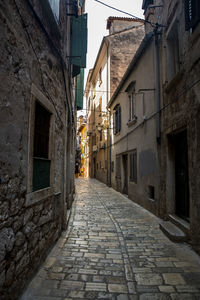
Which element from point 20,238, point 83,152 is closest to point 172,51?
point 20,238

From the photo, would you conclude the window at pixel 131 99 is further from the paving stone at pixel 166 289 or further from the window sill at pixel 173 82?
the paving stone at pixel 166 289

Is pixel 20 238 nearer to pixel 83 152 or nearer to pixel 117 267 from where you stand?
pixel 117 267

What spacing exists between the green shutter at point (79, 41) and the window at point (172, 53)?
2.72 metres

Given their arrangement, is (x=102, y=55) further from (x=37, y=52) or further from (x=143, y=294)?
(x=143, y=294)

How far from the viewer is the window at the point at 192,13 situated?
3.66 m

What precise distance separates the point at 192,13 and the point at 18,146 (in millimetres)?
4007

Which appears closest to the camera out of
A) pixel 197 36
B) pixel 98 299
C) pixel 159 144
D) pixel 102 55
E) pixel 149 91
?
pixel 98 299

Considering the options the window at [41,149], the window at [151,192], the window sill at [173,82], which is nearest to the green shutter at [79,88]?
the window sill at [173,82]

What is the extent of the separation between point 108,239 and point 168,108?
367 cm

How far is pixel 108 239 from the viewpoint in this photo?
4.50 meters

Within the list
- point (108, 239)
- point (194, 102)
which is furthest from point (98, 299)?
point (194, 102)

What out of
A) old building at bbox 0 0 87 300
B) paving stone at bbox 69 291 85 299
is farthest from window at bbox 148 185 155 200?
paving stone at bbox 69 291 85 299

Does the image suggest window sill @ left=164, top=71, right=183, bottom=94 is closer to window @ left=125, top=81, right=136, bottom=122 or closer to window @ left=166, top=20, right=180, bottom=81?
window @ left=166, top=20, right=180, bottom=81

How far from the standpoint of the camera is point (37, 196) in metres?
3.04
